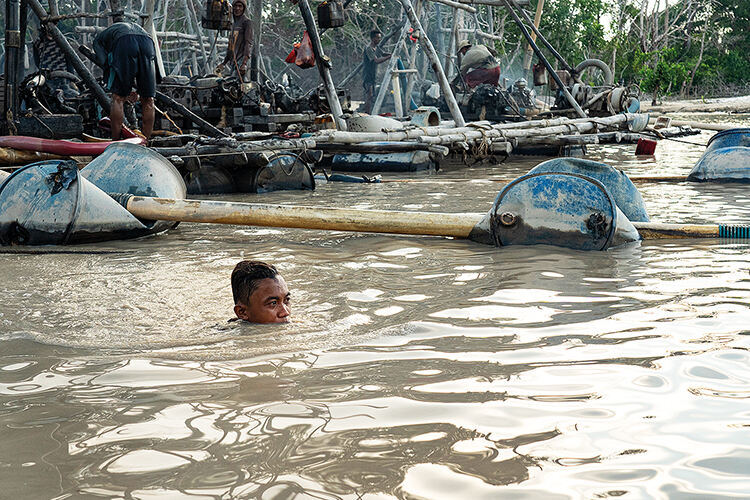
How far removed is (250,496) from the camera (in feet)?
7.35

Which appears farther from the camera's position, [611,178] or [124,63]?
[124,63]

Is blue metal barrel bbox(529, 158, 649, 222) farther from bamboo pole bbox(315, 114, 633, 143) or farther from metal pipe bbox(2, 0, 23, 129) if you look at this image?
metal pipe bbox(2, 0, 23, 129)

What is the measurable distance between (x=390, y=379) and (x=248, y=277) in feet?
4.46

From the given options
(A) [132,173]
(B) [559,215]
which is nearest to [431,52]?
(A) [132,173]

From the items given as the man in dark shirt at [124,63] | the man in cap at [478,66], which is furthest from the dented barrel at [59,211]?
the man in cap at [478,66]

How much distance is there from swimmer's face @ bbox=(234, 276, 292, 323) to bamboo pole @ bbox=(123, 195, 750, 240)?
203cm

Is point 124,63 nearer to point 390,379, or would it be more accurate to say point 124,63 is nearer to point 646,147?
point 390,379

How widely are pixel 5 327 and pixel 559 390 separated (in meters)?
2.58

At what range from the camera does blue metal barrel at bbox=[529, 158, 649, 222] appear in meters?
6.39

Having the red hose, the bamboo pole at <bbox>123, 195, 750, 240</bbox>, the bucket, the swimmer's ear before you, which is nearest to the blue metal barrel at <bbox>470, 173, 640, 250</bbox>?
the bamboo pole at <bbox>123, 195, 750, 240</bbox>

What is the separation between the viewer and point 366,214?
249 inches

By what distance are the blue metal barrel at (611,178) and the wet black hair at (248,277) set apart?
2720mm

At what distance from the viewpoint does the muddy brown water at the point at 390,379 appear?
93.1 inches

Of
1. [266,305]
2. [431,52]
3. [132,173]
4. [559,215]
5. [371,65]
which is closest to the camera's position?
[266,305]
